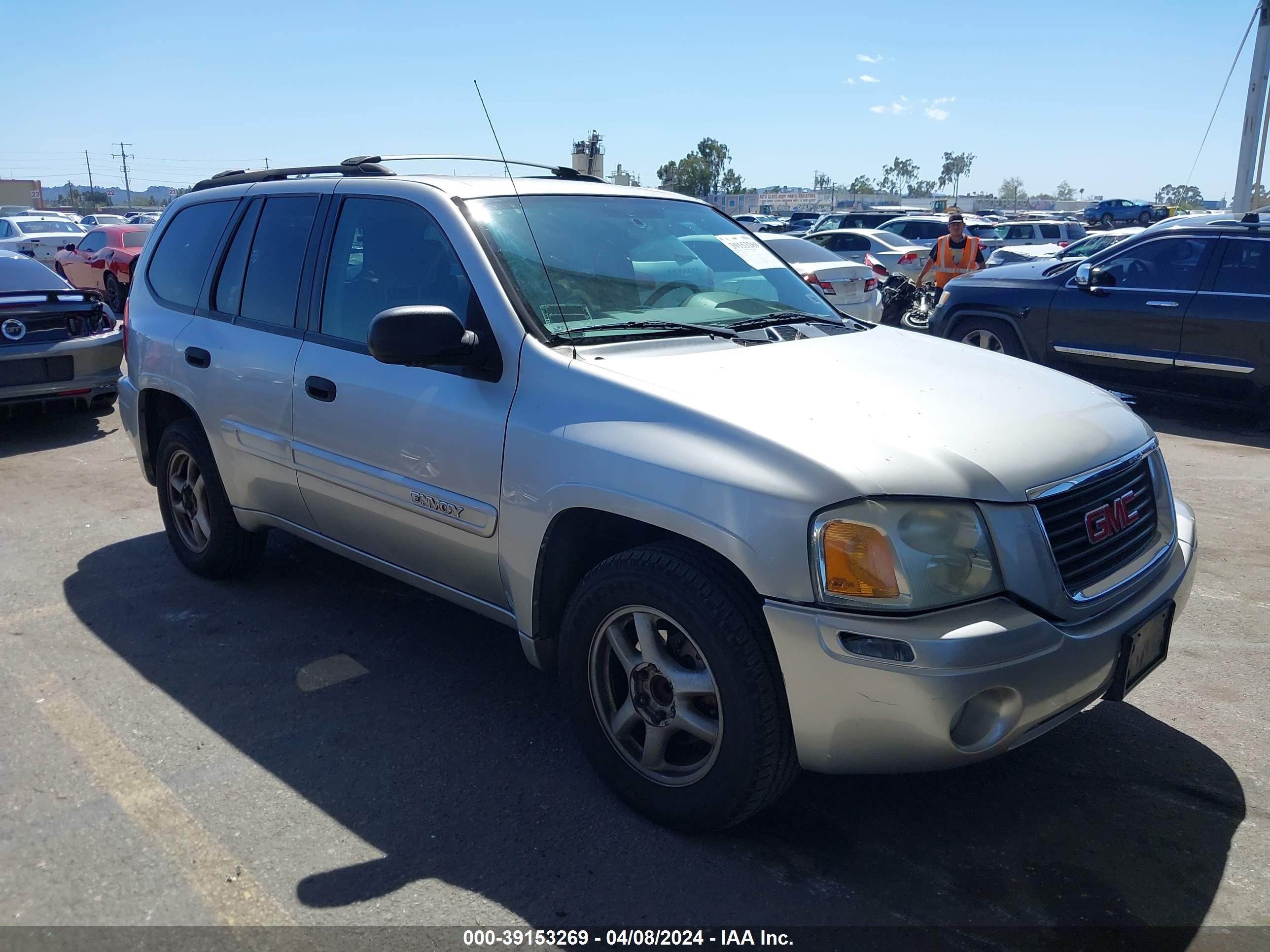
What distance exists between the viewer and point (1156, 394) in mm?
9156

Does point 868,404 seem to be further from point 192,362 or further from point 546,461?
point 192,362

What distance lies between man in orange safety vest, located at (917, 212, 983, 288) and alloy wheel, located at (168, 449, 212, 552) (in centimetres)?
992

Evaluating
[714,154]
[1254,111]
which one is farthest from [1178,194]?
[1254,111]

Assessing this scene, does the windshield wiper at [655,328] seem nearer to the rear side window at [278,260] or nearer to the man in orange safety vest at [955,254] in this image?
the rear side window at [278,260]

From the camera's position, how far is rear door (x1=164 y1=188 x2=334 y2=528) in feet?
13.5

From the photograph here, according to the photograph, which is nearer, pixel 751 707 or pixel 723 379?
pixel 751 707

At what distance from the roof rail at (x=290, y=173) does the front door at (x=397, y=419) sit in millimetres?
118

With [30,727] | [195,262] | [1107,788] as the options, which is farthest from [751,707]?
[195,262]

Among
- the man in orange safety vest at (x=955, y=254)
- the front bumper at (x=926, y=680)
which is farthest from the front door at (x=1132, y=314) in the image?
the front bumper at (x=926, y=680)

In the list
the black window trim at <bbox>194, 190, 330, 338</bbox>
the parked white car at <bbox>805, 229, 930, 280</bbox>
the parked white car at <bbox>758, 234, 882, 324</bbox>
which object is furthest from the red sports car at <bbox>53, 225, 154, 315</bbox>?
the black window trim at <bbox>194, 190, 330, 338</bbox>

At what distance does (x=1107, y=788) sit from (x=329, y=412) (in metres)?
2.98

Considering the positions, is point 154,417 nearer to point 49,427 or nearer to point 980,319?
point 49,427

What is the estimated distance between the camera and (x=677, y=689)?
2.84 meters

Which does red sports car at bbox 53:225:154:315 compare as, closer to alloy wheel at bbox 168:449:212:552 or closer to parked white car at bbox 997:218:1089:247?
alloy wheel at bbox 168:449:212:552
